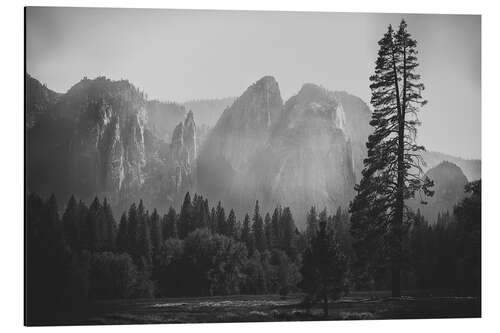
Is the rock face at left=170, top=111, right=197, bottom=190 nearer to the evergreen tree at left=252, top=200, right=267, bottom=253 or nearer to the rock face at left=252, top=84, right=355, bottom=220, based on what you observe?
the rock face at left=252, top=84, right=355, bottom=220

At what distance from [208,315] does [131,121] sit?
464 cm

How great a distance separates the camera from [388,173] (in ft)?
61.3

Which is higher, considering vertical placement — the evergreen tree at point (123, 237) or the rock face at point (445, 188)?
the rock face at point (445, 188)

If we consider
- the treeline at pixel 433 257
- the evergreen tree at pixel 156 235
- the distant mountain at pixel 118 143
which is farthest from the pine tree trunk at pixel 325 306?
the distant mountain at pixel 118 143

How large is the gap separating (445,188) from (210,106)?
572 cm

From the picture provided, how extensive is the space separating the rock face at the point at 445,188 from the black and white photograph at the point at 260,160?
0.15ft

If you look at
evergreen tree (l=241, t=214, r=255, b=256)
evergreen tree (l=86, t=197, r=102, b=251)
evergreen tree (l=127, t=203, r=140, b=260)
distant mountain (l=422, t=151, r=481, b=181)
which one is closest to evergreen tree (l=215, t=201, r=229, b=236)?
evergreen tree (l=241, t=214, r=255, b=256)

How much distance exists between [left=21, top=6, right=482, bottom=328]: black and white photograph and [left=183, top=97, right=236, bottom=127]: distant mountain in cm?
4

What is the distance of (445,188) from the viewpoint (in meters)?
18.9

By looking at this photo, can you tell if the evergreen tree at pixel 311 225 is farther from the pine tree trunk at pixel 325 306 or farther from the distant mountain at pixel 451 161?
the distant mountain at pixel 451 161

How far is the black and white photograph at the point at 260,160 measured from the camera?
17.6m

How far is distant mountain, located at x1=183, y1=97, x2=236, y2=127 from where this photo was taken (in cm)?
1842
